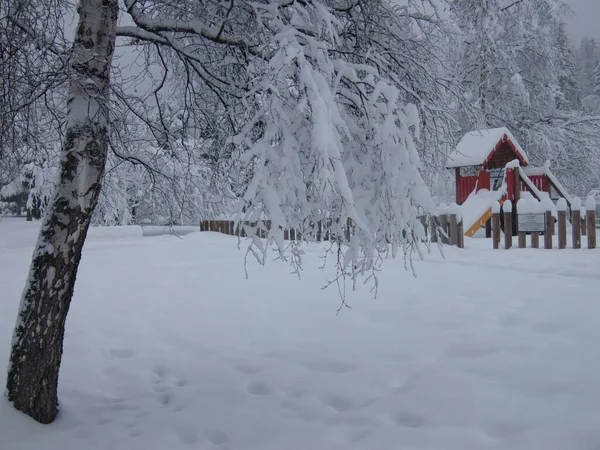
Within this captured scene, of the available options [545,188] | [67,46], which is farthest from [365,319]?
[545,188]

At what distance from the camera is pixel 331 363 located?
13.9ft

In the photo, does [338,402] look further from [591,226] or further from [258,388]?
[591,226]

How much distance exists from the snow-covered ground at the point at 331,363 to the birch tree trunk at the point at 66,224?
1.01ft

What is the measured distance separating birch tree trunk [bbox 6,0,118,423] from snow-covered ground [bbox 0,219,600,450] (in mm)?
308

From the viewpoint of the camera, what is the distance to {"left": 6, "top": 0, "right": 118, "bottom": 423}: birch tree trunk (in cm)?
320

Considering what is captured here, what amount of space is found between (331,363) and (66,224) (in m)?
2.45

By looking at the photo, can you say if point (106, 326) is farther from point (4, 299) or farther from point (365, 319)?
point (365, 319)

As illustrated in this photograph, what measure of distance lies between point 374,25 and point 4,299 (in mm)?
6035

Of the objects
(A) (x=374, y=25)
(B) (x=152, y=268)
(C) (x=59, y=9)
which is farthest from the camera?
(B) (x=152, y=268)

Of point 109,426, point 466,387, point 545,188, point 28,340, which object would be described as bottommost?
point 109,426

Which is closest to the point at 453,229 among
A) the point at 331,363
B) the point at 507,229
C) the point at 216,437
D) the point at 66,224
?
the point at 507,229

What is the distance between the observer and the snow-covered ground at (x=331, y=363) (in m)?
3.00

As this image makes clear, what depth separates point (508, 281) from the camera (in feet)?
21.3

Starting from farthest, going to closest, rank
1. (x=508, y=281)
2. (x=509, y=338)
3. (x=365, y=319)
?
(x=508, y=281), (x=365, y=319), (x=509, y=338)
